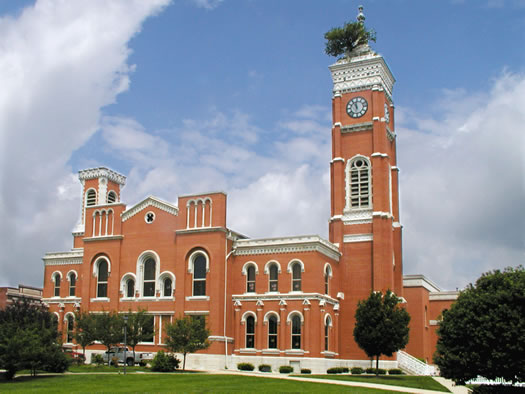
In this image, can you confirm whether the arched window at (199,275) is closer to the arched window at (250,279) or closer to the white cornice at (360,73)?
the arched window at (250,279)

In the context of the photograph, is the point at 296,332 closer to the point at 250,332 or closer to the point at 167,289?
the point at 250,332

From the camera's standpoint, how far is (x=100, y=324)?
1892 inches

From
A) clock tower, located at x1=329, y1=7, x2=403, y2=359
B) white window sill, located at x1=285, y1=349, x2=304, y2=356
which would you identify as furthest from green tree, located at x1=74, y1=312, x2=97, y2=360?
clock tower, located at x1=329, y1=7, x2=403, y2=359

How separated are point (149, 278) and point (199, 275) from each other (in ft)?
17.3

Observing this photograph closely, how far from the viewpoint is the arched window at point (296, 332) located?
49.5 m

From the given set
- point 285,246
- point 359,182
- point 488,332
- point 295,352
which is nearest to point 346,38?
point 359,182

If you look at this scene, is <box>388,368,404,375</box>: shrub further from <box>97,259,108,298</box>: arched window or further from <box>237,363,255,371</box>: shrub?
<box>97,259,108,298</box>: arched window

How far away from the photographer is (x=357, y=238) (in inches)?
2234

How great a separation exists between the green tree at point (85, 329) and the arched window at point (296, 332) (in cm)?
1529

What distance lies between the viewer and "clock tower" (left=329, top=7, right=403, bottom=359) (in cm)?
5519

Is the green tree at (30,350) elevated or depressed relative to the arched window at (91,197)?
depressed

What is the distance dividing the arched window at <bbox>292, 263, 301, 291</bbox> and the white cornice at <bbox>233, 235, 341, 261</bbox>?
1.23 m

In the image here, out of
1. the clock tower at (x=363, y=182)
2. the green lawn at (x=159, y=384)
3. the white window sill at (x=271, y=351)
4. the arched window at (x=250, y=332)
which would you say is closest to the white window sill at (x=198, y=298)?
the arched window at (x=250, y=332)

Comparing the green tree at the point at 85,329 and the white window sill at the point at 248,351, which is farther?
the white window sill at the point at 248,351
